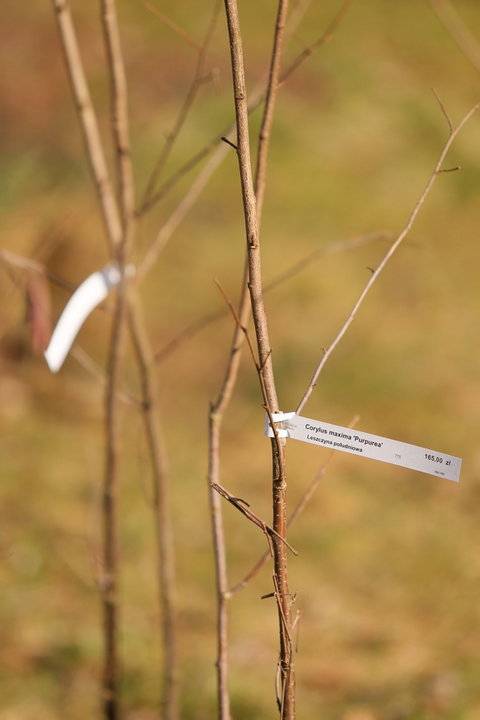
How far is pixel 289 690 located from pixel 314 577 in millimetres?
1609

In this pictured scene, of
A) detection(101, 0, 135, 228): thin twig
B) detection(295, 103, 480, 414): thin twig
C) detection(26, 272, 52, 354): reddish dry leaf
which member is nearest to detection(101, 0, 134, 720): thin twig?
detection(101, 0, 135, 228): thin twig

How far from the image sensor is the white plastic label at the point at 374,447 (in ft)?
2.59

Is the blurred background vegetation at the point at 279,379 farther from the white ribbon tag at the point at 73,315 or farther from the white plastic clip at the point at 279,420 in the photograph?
→ the white plastic clip at the point at 279,420

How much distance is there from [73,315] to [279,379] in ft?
7.59

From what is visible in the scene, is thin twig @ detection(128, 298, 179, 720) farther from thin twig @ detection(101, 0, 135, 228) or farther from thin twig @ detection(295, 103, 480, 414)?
thin twig @ detection(295, 103, 480, 414)

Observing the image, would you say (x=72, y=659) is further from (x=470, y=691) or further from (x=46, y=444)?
(x=46, y=444)

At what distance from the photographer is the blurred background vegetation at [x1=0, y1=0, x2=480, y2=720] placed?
2088mm

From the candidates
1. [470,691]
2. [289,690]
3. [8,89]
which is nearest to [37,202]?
[8,89]

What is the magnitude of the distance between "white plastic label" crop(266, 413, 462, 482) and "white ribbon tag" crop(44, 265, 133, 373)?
0.45 m

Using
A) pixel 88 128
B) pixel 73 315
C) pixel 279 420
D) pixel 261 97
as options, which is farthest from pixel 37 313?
pixel 279 420

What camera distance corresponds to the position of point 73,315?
3.98 feet

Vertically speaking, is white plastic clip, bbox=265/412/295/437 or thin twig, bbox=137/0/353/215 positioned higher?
thin twig, bbox=137/0/353/215

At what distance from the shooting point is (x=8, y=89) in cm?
491

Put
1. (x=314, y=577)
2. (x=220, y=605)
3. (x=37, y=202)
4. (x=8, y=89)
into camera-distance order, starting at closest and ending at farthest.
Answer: (x=220, y=605), (x=314, y=577), (x=37, y=202), (x=8, y=89)
